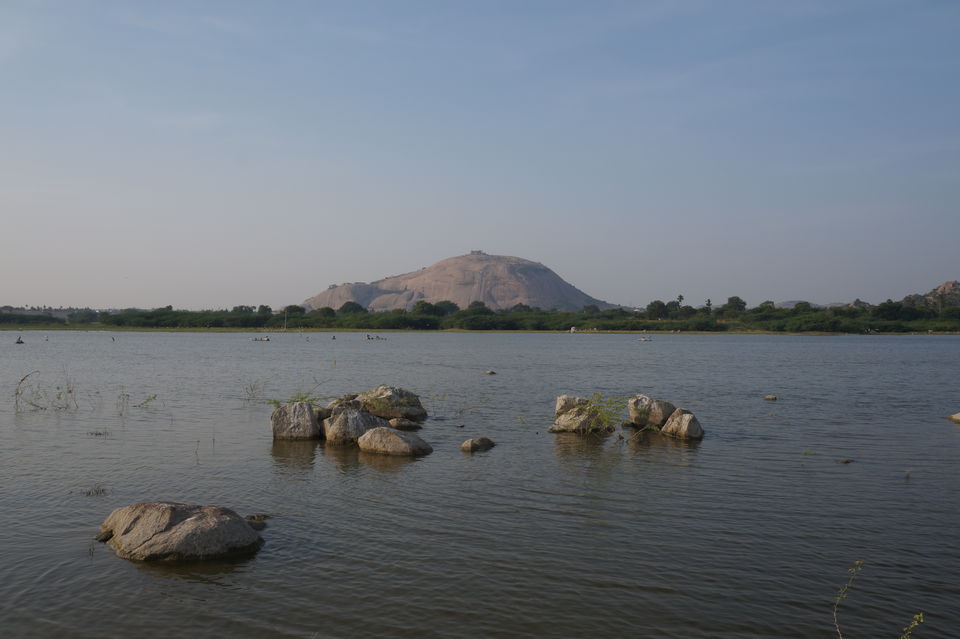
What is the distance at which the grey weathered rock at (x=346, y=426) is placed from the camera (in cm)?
2250

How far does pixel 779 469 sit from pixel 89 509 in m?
17.9

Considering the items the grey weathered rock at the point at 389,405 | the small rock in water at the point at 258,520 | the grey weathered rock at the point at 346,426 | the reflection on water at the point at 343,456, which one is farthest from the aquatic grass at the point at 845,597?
the grey weathered rock at the point at 389,405

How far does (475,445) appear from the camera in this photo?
21.7 meters

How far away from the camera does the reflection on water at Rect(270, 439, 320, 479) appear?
18.7 meters

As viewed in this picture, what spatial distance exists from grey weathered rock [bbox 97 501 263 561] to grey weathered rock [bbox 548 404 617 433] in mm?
14937

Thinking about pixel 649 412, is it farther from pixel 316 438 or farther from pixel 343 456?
pixel 316 438

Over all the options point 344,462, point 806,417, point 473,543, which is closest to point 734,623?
point 473,543

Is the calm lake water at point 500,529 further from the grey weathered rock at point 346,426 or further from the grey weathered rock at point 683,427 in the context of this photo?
the grey weathered rock at point 346,426

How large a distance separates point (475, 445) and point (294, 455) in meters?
5.74

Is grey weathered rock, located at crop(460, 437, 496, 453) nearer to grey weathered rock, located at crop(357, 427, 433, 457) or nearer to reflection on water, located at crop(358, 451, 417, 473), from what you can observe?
grey weathered rock, located at crop(357, 427, 433, 457)

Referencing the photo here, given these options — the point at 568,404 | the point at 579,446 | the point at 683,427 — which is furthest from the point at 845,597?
the point at 568,404

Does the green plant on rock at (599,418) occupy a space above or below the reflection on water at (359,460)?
above

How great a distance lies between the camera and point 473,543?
41.4ft

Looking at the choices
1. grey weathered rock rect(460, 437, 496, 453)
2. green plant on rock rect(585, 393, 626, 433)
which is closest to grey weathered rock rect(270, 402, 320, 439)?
grey weathered rock rect(460, 437, 496, 453)
